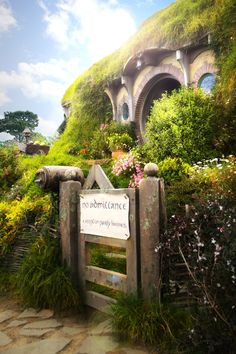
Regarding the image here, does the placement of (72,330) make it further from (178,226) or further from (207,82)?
(207,82)

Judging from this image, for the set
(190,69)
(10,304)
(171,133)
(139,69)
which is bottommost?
(10,304)

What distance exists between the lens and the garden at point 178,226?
2643 mm

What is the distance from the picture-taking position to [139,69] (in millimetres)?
13859

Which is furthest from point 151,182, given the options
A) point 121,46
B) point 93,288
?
point 121,46

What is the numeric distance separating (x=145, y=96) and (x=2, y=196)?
8.15 meters

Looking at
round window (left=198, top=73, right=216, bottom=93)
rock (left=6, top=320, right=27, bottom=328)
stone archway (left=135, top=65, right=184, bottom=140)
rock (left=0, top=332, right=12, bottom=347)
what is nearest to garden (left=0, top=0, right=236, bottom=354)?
rock (left=6, top=320, right=27, bottom=328)

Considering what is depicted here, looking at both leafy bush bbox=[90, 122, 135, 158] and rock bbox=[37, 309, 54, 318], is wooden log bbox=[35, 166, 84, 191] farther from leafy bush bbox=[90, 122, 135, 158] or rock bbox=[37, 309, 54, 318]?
leafy bush bbox=[90, 122, 135, 158]

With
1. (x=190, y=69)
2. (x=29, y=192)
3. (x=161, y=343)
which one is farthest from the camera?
(x=190, y=69)

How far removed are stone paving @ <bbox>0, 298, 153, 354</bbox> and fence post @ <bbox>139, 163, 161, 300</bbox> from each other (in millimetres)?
553

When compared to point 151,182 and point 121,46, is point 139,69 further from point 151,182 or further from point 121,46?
point 151,182

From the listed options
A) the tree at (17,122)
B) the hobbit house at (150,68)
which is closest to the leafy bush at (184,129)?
the hobbit house at (150,68)

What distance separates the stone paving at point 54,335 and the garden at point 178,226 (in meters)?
0.15

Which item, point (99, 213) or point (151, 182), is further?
point (99, 213)

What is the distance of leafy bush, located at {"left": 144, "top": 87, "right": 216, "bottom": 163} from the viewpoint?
26.5 ft
